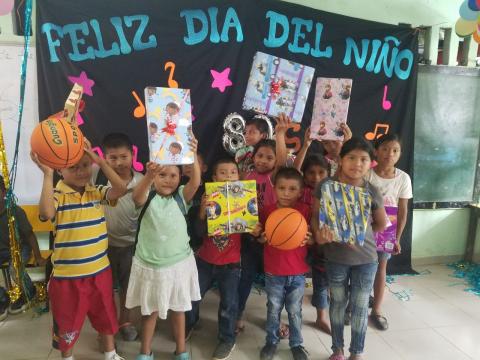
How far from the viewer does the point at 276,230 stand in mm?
1835

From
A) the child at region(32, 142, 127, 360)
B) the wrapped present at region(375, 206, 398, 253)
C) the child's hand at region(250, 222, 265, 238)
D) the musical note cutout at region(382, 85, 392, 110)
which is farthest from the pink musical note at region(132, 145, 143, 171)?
the musical note cutout at region(382, 85, 392, 110)

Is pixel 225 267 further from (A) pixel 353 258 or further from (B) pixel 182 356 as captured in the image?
(A) pixel 353 258

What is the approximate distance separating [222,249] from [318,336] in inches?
37.0

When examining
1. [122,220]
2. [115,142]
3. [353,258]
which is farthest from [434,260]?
[115,142]

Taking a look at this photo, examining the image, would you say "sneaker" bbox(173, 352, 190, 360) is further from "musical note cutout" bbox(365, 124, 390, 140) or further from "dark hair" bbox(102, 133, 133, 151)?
"musical note cutout" bbox(365, 124, 390, 140)

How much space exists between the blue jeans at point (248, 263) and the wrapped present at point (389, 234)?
85 centimetres

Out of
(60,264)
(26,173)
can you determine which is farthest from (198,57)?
(60,264)

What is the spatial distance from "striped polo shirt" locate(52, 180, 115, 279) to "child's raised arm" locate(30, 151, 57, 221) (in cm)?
7

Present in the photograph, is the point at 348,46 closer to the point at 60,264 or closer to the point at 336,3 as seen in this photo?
the point at 336,3

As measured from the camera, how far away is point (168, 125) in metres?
1.77

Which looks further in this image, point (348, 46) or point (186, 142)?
point (348, 46)

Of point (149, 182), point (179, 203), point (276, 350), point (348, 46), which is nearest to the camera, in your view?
point (149, 182)

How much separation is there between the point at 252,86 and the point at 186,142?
0.75 m

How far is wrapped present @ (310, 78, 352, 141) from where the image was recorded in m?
2.20
